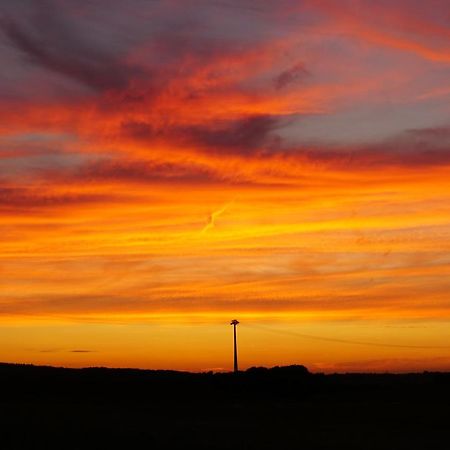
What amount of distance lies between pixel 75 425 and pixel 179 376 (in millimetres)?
58253

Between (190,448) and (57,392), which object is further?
(57,392)

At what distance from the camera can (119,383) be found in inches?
3531

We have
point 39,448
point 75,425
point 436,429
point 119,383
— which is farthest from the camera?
point 119,383

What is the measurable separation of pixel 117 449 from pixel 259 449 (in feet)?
20.2

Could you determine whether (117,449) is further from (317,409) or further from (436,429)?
(317,409)

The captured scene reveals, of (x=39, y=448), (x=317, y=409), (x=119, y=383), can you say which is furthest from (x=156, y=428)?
(x=119, y=383)

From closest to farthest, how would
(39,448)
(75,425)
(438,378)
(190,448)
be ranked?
(39,448) < (190,448) < (75,425) < (438,378)

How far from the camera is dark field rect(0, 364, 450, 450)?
3728 cm

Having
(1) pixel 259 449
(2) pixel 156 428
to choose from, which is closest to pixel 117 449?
(1) pixel 259 449

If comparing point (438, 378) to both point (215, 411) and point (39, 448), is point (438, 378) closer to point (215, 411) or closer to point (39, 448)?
point (215, 411)

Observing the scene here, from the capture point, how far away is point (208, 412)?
200 feet

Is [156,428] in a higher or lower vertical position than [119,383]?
lower

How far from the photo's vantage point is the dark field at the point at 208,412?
37.3m

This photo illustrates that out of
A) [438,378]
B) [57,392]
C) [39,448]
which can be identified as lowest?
[39,448]
